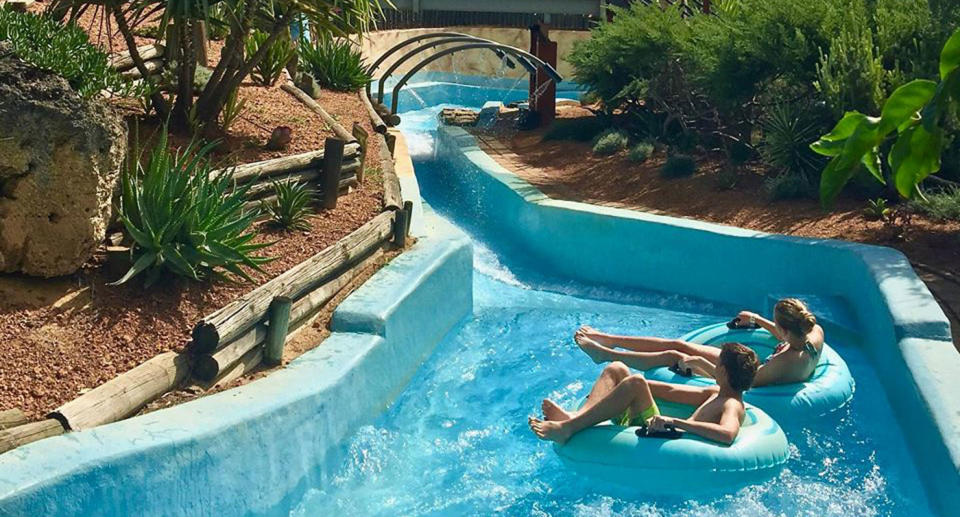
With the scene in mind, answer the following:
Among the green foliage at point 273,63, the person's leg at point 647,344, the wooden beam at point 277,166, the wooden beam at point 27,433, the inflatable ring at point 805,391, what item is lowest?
the inflatable ring at point 805,391

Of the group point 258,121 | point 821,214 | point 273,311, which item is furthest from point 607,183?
point 273,311

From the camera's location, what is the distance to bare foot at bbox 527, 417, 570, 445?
606 cm

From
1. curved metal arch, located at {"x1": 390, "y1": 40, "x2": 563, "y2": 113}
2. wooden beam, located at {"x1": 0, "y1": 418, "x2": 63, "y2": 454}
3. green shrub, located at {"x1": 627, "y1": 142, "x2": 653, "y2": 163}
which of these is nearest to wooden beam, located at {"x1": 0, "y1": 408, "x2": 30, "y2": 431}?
wooden beam, located at {"x1": 0, "y1": 418, "x2": 63, "y2": 454}

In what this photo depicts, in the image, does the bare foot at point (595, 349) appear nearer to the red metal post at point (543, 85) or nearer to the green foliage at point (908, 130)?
the green foliage at point (908, 130)

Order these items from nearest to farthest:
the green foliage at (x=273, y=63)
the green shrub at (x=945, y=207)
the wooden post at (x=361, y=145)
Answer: the green shrub at (x=945, y=207) < the wooden post at (x=361, y=145) < the green foliage at (x=273, y=63)

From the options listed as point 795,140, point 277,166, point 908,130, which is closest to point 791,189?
point 795,140

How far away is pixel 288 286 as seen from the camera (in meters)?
7.13

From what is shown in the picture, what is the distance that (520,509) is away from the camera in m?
6.05

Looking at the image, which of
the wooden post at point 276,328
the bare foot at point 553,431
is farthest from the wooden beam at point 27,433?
the bare foot at point 553,431

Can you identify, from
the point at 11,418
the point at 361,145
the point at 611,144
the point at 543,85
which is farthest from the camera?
the point at 543,85

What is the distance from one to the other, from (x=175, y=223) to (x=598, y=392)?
2708mm

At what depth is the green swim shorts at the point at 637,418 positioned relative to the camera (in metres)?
6.28

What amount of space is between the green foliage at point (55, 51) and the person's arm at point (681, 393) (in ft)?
12.5

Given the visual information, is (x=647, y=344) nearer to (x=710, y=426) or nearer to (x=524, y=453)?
(x=524, y=453)
